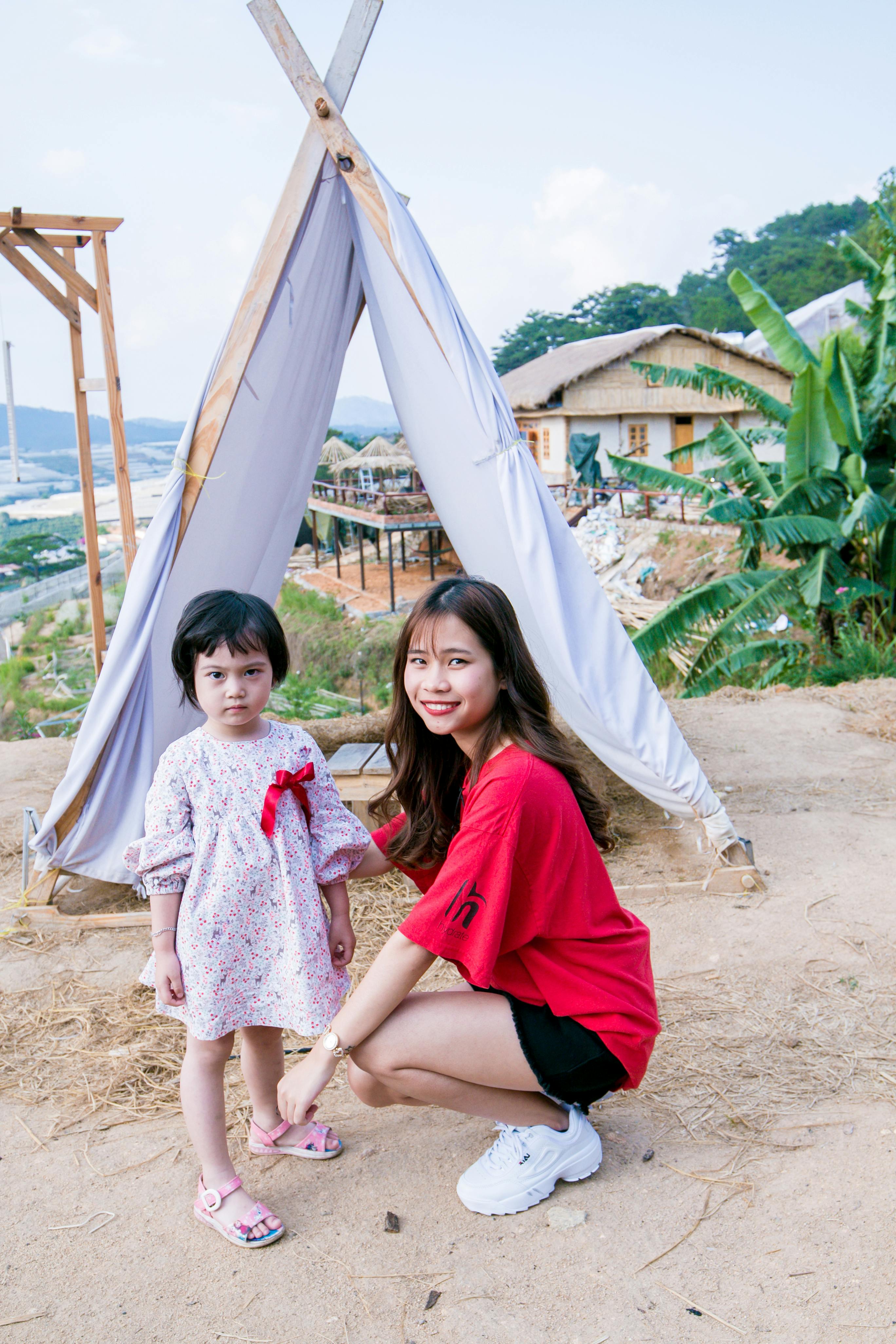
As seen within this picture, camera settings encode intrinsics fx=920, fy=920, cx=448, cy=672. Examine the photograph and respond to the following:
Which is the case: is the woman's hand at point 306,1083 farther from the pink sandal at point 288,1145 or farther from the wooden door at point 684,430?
the wooden door at point 684,430

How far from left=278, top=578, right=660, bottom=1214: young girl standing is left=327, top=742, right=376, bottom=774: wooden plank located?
2.15m

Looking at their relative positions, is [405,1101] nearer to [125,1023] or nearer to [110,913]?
[125,1023]

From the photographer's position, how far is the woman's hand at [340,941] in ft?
6.52

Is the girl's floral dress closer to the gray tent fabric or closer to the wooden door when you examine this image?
the gray tent fabric

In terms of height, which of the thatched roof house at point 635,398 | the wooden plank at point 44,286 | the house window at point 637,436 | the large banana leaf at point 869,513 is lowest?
the large banana leaf at point 869,513

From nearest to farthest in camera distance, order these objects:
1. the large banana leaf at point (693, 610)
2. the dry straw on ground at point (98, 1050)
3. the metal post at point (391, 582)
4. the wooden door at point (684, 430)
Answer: the dry straw on ground at point (98, 1050), the large banana leaf at point (693, 610), the metal post at point (391, 582), the wooden door at point (684, 430)

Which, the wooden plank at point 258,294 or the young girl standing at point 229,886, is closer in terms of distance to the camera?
the young girl standing at point 229,886

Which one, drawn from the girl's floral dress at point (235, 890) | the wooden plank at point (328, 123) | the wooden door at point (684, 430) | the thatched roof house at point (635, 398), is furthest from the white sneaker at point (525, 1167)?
the wooden door at point (684, 430)

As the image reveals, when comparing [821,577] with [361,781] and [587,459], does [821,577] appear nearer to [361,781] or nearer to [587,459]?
[361,781]

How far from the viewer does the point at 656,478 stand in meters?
8.44

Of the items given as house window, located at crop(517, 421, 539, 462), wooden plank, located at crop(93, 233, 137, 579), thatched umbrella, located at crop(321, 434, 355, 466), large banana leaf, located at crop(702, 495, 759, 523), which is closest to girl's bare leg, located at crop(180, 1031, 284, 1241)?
wooden plank, located at crop(93, 233, 137, 579)

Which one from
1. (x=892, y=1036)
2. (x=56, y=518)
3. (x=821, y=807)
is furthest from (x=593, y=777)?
(x=56, y=518)

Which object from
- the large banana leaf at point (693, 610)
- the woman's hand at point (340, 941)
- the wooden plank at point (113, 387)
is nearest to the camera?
the woman's hand at point (340, 941)

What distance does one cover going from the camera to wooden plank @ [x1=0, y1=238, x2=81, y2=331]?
432 centimetres
